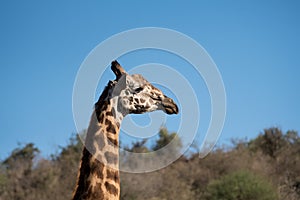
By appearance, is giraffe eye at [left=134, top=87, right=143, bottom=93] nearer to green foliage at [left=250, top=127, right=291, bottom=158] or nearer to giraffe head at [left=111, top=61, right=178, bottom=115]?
giraffe head at [left=111, top=61, right=178, bottom=115]

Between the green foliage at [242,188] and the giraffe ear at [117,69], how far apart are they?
15.4 m

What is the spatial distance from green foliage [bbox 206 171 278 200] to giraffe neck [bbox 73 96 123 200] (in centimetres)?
1581

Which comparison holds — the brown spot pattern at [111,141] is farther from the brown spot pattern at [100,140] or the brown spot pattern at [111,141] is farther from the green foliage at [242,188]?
the green foliage at [242,188]

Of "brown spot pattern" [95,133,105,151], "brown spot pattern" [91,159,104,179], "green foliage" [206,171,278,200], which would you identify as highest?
"green foliage" [206,171,278,200]

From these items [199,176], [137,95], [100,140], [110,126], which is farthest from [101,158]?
[199,176]

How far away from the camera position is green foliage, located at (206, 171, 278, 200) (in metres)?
22.2

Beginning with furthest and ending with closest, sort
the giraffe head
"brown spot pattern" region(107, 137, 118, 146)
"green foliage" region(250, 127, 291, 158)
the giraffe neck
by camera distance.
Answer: "green foliage" region(250, 127, 291, 158), the giraffe head, "brown spot pattern" region(107, 137, 118, 146), the giraffe neck

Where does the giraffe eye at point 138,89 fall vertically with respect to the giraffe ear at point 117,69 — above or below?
below

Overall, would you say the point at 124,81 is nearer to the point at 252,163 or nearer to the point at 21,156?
the point at 252,163

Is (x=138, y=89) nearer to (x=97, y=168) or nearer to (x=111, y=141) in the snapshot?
(x=111, y=141)

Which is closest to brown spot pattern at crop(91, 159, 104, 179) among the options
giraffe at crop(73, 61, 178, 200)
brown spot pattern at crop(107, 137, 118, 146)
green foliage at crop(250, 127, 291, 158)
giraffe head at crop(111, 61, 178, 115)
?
giraffe at crop(73, 61, 178, 200)

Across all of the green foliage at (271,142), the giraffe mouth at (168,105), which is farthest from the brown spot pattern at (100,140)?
the green foliage at (271,142)

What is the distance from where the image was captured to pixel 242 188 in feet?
74.5

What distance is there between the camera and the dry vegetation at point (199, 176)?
23297 millimetres
